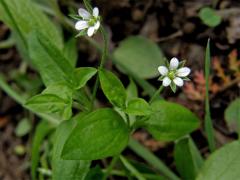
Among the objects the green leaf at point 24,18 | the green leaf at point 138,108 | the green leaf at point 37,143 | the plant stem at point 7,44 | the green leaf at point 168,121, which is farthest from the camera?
the plant stem at point 7,44

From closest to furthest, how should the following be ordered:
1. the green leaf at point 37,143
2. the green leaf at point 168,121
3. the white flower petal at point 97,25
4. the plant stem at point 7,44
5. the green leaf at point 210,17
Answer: the white flower petal at point 97,25, the green leaf at point 168,121, the green leaf at point 37,143, the green leaf at point 210,17, the plant stem at point 7,44

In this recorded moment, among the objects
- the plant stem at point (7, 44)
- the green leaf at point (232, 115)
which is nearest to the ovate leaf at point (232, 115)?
the green leaf at point (232, 115)

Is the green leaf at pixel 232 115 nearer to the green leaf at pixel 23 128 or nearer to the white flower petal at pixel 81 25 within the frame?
the white flower petal at pixel 81 25

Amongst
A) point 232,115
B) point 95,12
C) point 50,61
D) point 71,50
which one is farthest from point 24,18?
point 232,115

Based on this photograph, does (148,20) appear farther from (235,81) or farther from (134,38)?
(235,81)

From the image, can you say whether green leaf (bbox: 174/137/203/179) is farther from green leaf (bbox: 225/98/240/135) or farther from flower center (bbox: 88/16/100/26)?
flower center (bbox: 88/16/100/26)
